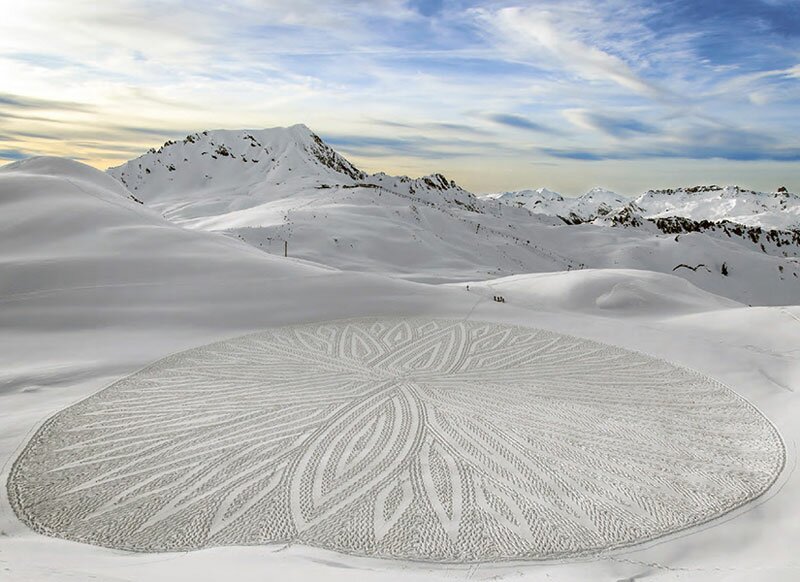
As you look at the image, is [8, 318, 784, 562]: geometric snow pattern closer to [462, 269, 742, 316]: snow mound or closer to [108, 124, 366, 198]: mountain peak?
[462, 269, 742, 316]: snow mound

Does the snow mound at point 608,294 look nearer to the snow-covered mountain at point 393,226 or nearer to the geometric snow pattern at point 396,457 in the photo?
the geometric snow pattern at point 396,457

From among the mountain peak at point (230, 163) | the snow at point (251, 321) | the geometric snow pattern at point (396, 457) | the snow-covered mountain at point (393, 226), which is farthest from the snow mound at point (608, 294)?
the mountain peak at point (230, 163)

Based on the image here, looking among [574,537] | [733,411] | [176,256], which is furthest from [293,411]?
[176,256]

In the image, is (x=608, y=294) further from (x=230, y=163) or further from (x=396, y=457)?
(x=230, y=163)

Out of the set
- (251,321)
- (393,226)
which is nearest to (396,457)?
(251,321)

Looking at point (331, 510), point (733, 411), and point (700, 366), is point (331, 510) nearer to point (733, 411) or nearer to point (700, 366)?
point (733, 411)
